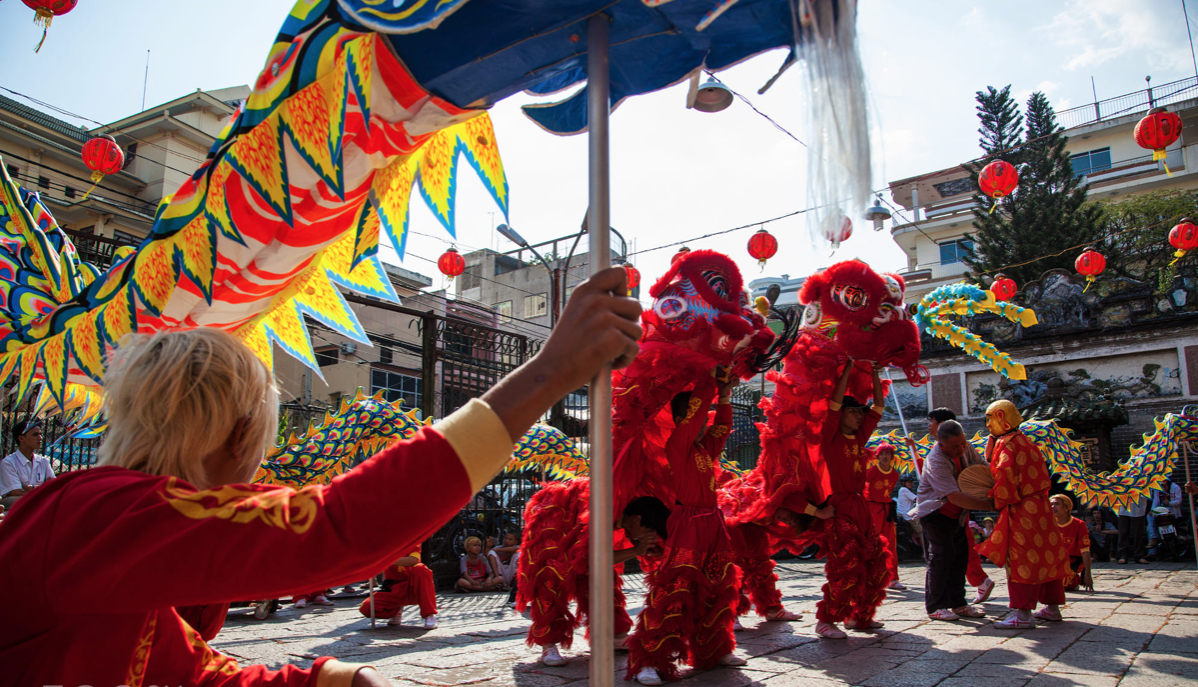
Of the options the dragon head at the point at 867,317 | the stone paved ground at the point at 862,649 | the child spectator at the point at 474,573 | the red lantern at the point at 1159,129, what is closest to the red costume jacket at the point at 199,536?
the stone paved ground at the point at 862,649

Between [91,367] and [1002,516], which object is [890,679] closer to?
[1002,516]

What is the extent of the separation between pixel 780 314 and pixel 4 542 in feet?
14.4

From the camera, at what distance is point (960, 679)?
3459 millimetres

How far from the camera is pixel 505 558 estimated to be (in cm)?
945

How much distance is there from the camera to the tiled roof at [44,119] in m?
18.1

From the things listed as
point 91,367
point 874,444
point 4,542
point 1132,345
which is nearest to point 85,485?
point 4,542

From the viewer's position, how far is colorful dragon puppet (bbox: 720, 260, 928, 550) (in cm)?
473

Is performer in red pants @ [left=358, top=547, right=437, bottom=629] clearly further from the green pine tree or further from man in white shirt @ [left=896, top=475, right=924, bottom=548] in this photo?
the green pine tree

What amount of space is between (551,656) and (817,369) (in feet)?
8.13

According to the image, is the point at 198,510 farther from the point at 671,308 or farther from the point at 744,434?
the point at 744,434

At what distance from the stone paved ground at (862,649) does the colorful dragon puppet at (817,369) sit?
2.94ft

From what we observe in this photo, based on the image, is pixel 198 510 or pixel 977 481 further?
pixel 977 481

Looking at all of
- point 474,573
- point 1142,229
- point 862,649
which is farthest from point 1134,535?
point 1142,229

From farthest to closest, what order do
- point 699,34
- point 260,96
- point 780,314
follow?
point 780,314, point 260,96, point 699,34
